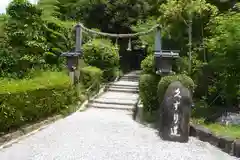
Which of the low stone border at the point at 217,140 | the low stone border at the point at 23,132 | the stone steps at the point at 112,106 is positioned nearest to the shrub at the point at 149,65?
the stone steps at the point at 112,106

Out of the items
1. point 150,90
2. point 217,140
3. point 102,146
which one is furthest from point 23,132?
point 217,140

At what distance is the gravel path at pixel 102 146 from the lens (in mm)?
6172

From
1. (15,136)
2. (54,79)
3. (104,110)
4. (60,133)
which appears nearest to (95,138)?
(60,133)

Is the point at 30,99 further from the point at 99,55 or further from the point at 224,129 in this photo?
the point at 99,55

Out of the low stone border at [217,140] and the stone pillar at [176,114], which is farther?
the stone pillar at [176,114]

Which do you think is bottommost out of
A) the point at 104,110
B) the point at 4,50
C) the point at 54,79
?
the point at 104,110

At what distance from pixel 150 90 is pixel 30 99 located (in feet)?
12.5

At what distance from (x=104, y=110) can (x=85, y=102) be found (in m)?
1.27

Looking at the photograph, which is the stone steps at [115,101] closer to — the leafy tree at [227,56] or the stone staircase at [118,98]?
the stone staircase at [118,98]

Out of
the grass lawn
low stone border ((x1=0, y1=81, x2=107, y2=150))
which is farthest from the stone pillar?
low stone border ((x1=0, y1=81, x2=107, y2=150))

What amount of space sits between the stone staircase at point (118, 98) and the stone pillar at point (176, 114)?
500 centimetres

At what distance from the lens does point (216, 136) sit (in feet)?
23.6

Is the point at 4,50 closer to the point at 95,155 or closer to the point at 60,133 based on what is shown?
the point at 60,133

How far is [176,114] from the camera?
25.2ft
